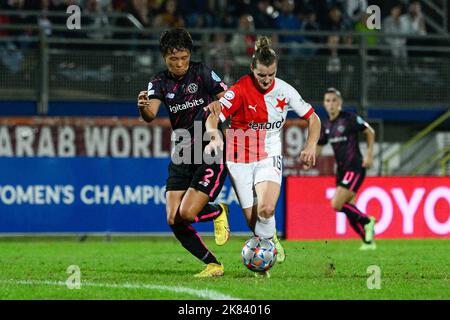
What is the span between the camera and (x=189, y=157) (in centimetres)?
1068

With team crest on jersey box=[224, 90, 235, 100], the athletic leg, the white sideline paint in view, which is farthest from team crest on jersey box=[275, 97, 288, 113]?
the white sideline paint

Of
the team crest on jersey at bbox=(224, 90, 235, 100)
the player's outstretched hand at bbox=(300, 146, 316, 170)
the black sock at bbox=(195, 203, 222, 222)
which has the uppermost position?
the team crest on jersey at bbox=(224, 90, 235, 100)

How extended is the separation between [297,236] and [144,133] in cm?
360

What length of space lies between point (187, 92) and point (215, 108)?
540 millimetres

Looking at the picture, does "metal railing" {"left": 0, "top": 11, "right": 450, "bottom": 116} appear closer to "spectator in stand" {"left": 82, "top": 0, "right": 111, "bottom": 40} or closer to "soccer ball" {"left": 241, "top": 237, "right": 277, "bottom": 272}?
"spectator in stand" {"left": 82, "top": 0, "right": 111, "bottom": 40}

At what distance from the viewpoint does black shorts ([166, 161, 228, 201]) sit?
10.5 metres

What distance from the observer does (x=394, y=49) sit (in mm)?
22094


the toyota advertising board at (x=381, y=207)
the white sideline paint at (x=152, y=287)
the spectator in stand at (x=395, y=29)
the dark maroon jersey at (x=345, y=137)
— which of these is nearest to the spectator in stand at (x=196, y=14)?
the spectator in stand at (x=395, y=29)

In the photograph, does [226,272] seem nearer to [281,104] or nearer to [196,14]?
[281,104]

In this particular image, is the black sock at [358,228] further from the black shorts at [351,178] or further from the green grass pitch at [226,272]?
the black shorts at [351,178]

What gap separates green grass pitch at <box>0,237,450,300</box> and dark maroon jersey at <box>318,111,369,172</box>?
1305mm

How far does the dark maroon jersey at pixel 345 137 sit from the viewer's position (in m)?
16.4

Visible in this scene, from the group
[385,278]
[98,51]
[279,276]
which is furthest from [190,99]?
[98,51]
